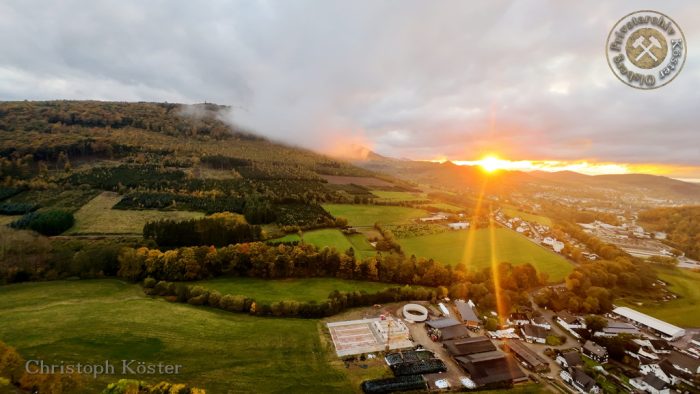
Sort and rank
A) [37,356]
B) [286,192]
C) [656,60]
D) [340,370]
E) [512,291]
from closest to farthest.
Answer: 1. [656,60]
2. [37,356]
3. [340,370]
4. [512,291]
5. [286,192]

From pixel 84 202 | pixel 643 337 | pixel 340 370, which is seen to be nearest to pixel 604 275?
pixel 643 337

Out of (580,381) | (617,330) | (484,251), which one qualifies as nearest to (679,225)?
(484,251)

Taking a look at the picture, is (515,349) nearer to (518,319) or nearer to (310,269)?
(518,319)

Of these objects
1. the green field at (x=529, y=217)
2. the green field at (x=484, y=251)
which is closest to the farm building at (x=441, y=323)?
the green field at (x=484, y=251)

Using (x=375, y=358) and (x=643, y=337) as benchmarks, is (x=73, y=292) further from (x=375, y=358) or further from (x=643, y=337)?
(x=643, y=337)

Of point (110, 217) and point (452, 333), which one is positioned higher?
point (110, 217)
